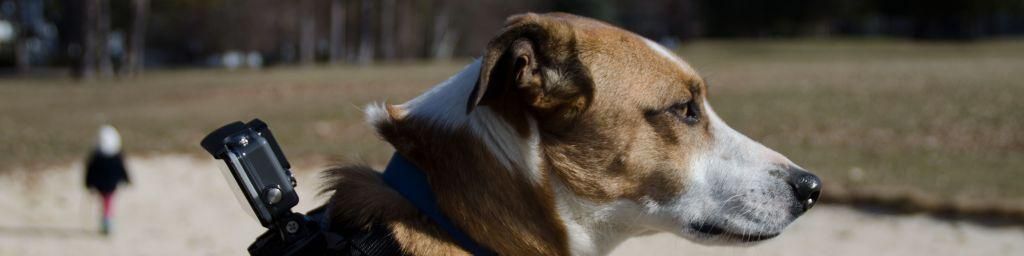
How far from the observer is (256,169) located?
240 centimetres

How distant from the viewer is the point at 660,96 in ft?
9.13

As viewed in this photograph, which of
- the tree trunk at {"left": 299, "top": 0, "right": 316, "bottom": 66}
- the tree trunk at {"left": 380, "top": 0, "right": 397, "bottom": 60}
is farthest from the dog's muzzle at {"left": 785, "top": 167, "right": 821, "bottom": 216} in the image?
the tree trunk at {"left": 299, "top": 0, "right": 316, "bottom": 66}

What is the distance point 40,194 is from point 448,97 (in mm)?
10789

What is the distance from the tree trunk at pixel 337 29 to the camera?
2016 inches

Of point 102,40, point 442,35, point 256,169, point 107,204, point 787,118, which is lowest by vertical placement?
point 442,35

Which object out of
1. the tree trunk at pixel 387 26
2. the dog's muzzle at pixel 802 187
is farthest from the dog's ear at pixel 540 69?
the tree trunk at pixel 387 26

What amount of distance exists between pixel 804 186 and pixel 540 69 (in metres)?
0.85

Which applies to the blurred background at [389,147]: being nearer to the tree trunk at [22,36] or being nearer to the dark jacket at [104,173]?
the dark jacket at [104,173]

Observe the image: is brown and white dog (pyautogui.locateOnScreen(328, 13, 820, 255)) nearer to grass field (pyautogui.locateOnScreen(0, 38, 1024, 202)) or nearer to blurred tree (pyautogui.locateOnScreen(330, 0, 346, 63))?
grass field (pyautogui.locateOnScreen(0, 38, 1024, 202))

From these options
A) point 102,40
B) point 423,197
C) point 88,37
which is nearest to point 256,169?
point 423,197

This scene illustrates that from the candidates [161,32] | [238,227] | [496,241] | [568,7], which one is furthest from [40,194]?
[161,32]

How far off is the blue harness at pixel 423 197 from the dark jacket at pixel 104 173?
7.66 meters

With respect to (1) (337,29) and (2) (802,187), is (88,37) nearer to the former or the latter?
(1) (337,29)

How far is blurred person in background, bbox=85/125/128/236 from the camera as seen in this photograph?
30.7ft
